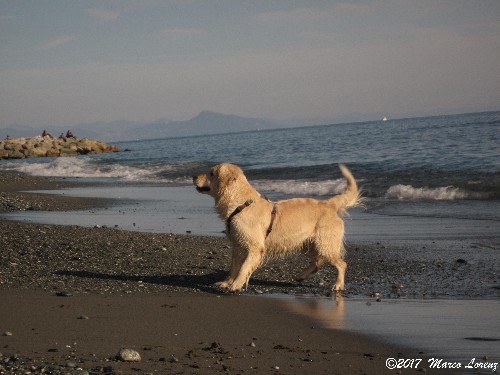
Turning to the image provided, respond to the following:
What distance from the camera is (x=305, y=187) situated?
19.2m

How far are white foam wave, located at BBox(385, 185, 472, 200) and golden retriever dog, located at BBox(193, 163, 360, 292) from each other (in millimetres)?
8304

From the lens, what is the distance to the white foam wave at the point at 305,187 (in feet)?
59.5

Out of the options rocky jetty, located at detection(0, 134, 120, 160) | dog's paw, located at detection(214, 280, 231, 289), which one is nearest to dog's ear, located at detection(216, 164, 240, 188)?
dog's paw, located at detection(214, 280, 231, 289)

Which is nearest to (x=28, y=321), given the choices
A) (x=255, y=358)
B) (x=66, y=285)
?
(x=66, y=285)

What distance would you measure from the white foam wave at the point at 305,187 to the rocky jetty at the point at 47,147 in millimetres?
44258

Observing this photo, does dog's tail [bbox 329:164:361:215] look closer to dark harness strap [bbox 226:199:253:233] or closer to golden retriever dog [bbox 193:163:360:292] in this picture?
golden retriever dog [bbox 193:163:360:292]

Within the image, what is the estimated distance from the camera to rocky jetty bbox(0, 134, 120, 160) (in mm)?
60375

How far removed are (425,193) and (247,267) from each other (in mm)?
9803

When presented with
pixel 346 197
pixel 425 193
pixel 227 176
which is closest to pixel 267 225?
pixel 227 176

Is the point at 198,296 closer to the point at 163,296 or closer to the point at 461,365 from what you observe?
the point at 163,296

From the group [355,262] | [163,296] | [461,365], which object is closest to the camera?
[461,365]

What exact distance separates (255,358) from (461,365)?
4.81 ft

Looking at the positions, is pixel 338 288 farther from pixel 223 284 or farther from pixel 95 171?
pixel 95 171

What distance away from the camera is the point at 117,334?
17.3ft
